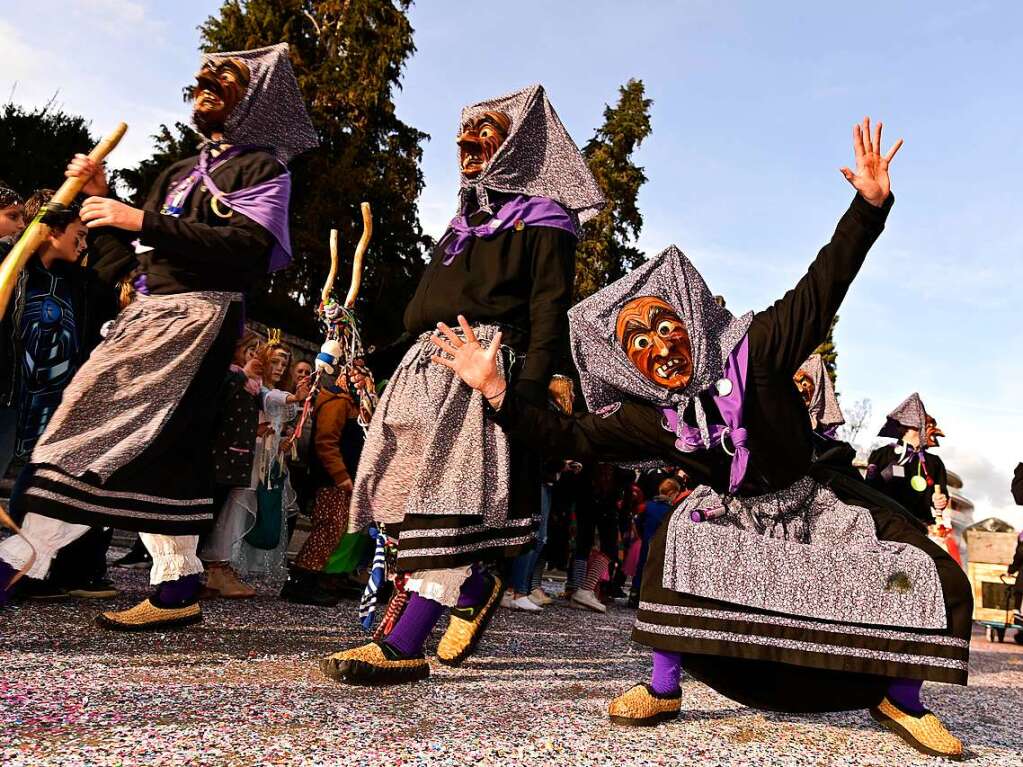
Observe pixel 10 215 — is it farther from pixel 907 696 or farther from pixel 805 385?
pixel 805 385

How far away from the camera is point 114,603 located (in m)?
4.16

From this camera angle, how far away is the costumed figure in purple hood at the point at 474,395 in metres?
2.84

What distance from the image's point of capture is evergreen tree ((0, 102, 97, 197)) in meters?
16.8

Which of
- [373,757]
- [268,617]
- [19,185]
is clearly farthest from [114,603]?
[19,185]

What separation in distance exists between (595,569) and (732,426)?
5.28m

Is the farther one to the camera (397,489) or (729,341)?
(397,489)

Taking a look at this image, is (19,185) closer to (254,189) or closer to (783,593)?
(254,189)

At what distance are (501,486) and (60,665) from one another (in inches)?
56.9

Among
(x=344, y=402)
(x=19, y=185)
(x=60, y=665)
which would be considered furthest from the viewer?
(x=19, y=185)

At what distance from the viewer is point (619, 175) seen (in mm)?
27125

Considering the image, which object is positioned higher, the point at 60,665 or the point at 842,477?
the point at 842,477

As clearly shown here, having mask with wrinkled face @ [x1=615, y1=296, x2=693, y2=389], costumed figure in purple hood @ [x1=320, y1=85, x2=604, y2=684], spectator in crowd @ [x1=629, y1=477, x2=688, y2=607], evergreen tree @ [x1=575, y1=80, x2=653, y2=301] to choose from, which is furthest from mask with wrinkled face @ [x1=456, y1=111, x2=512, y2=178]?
evergreen tree @ [x1=575, y1=80, x2=653, y2=301]

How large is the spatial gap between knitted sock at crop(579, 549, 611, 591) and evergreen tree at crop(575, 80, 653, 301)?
60.2ft

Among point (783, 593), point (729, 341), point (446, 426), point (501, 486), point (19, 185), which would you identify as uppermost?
point (19, 185)
